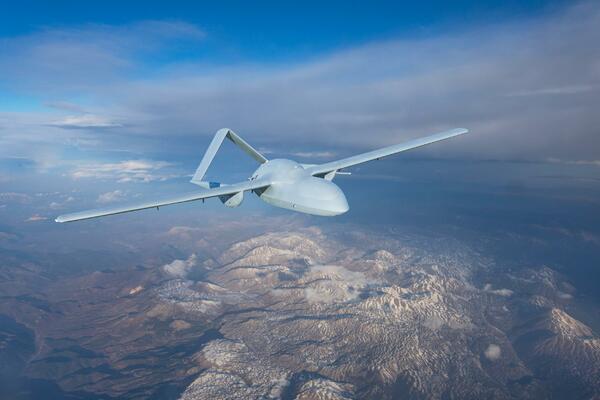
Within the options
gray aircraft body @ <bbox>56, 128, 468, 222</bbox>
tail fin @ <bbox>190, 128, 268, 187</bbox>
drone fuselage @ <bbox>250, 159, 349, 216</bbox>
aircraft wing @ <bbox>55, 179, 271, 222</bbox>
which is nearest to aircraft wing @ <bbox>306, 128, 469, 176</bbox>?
gray aircraft body @ <bbox>56, 128, 468, 222</bbox>

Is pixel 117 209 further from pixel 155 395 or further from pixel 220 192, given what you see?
pixel 155 395

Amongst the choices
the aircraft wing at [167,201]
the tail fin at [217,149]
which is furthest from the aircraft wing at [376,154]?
the tail fin at [217,149]

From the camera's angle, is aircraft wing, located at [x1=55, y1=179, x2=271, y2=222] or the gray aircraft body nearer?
aircraft wing, located at [x1=55, y1=179, x2=271, y2=222]

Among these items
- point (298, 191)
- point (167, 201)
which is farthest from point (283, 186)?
point (167, 201)

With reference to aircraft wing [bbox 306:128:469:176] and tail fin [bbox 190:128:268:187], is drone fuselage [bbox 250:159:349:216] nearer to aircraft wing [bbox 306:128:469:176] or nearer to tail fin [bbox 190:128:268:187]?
aircraft wing [bbox 306:128:469:176]

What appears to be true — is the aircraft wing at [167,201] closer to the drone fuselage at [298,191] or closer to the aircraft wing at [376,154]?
the drone fuselage at [298,191]

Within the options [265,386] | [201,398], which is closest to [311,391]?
[265,386]
